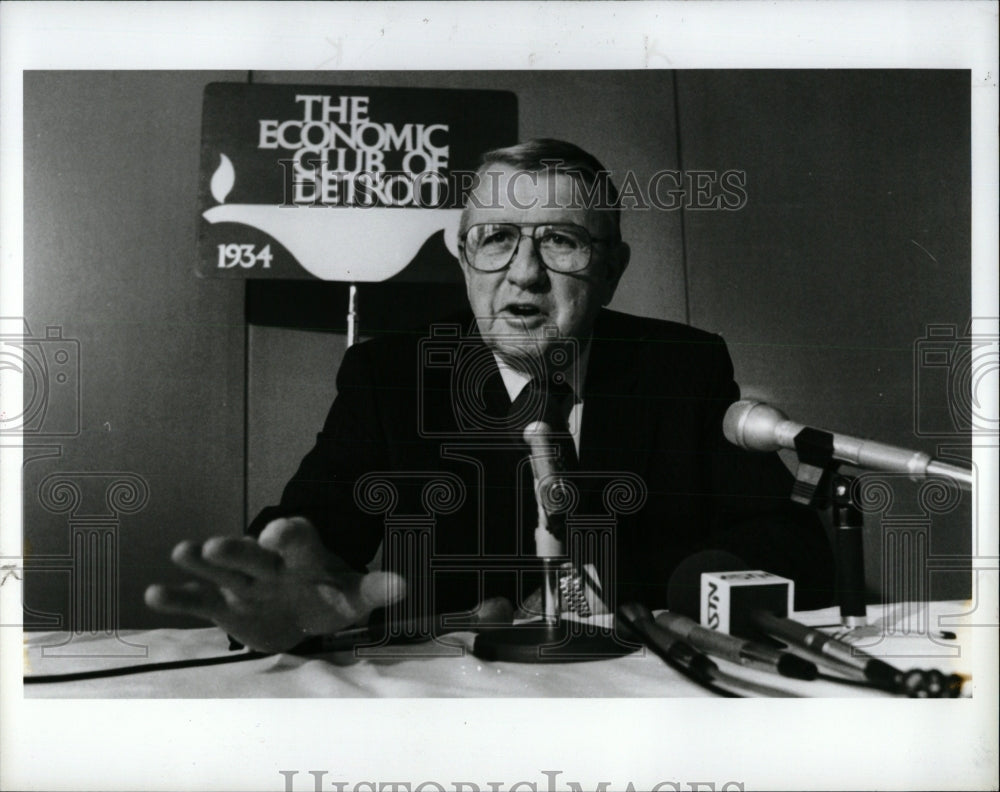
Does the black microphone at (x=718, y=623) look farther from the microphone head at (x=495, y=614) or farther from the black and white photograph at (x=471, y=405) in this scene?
the microphone head at (x=495, y=614)

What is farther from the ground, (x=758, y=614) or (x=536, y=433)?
(x=536, y=433)

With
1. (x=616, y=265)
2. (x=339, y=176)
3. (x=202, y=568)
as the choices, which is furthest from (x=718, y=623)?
(x=339, y=176)

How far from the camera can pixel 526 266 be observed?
68.4 inches

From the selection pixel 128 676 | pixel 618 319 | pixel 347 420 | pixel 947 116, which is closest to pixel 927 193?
pixel 947 116

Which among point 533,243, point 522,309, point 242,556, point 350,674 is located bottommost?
point 350,674

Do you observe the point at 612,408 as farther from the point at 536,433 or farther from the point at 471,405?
the point at 471,405

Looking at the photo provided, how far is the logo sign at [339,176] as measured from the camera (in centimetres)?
174

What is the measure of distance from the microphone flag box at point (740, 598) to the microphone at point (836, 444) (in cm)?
23

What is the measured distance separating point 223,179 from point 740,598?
117cm

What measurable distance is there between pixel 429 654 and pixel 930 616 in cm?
90

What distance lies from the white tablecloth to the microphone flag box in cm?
6

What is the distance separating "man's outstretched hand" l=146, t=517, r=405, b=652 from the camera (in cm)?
172

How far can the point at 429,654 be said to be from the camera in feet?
5.69

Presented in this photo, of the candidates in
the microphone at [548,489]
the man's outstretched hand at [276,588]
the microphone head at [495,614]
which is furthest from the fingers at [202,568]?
the microphone at [548,489]
